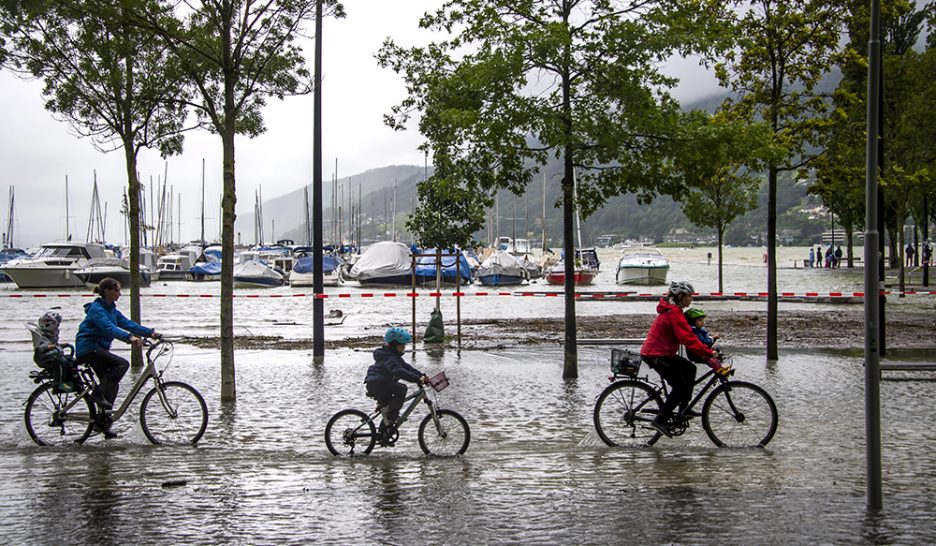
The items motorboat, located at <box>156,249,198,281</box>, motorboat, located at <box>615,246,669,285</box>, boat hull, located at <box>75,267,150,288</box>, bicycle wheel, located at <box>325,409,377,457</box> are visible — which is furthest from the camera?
motorboat, located at <box>156,249,198,281</box>

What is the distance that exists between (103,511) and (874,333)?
19.9ft

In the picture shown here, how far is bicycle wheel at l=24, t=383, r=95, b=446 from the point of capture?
1007 centimetres

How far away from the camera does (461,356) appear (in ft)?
60.2

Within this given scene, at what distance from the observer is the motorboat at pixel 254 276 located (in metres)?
60.5

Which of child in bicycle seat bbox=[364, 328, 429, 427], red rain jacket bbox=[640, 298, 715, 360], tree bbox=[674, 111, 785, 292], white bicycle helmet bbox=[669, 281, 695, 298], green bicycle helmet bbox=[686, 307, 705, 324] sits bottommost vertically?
child in bicycle seat bbox=[364, 328, 429, 427]

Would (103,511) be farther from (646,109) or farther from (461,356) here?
(461,356)

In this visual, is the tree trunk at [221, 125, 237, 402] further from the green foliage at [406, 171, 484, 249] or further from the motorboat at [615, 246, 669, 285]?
the motorboat at [615, 246, 669, 285]

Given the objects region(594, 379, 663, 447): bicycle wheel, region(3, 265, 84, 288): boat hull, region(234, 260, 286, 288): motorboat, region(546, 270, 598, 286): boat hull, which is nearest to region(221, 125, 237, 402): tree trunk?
region(594, 379, 663, 447): bicycle wheel

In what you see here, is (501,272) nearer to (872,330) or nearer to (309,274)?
(309,274)

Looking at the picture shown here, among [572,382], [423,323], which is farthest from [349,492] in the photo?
[423,323]

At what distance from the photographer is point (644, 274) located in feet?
193

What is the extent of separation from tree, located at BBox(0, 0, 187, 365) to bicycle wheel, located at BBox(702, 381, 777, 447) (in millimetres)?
9062

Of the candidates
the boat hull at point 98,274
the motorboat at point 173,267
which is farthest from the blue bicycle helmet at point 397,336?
the motorboat at point 173,267

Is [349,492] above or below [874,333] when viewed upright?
below
